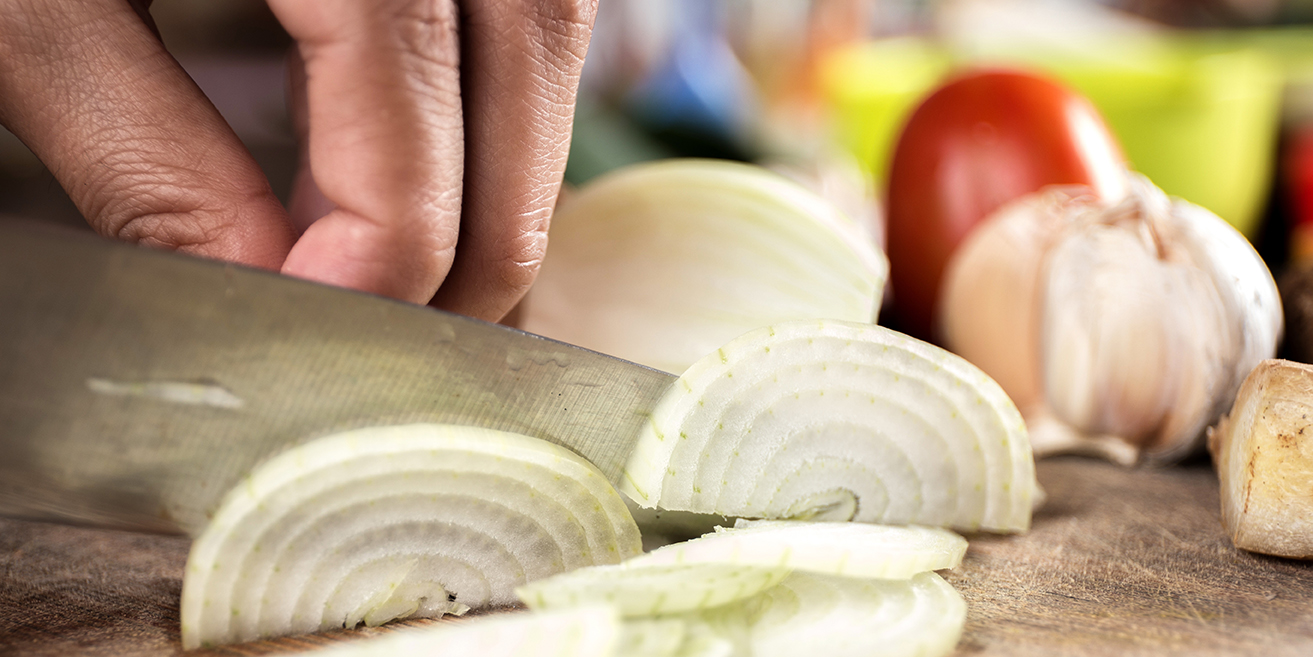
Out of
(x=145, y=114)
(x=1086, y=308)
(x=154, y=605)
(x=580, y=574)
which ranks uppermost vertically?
(x=145, y=114)

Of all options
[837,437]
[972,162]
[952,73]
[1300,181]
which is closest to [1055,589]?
[837,437]

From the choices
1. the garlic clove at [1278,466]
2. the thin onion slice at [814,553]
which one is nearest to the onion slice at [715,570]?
the thin onion slice at [814,553]

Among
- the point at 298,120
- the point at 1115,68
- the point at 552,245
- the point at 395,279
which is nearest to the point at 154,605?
the point at 395,279

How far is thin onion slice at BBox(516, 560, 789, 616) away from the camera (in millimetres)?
555

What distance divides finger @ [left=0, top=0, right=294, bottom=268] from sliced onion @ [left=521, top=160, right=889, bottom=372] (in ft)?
1.30

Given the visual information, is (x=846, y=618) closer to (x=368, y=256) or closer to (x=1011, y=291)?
(x=368, y=256)

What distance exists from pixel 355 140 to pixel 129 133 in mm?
221

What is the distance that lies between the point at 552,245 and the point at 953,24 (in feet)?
7.33

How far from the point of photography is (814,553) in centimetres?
59

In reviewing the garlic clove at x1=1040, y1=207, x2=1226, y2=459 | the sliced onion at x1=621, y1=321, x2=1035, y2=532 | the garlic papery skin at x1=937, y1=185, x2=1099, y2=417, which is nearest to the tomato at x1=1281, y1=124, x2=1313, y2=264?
the garlic papery skin at x1=937, y1=185, x2=1099, y2=417

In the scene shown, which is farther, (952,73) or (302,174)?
(952,73)

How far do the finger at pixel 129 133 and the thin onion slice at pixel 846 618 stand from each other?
47 cm

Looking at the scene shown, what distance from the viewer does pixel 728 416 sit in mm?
712

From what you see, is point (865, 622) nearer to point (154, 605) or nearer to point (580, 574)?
point (580, 574)
